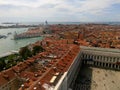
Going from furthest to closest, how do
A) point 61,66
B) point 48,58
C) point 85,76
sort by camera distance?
1. point 85,76
2. point 48,58
3. point 61,66

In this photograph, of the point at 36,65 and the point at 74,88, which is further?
the point at 74,88

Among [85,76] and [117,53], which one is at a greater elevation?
[117,53]

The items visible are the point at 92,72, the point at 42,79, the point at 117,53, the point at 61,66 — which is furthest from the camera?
the point at 117,53

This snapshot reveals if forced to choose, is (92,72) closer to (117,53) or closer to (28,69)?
(117,53)

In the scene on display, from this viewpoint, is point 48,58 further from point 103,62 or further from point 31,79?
point 103,62

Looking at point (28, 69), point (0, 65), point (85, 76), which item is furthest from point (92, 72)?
point (0, 65)

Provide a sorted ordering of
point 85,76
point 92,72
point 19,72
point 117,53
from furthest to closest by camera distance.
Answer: point 117,53
point 92,72
point 85,76
point 19,72

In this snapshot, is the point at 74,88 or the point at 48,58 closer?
the point at 74,88

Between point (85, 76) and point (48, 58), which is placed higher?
point (48, 58)

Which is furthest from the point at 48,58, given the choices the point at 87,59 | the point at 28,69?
the point at 87,59
